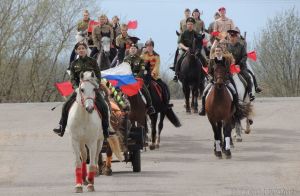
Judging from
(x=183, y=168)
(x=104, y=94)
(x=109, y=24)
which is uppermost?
(x=109, y=24)

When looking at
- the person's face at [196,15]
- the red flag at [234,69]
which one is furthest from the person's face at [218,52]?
the person's face at [196,15]

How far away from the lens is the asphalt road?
20.1m

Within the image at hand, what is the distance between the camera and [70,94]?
21078 millimetres

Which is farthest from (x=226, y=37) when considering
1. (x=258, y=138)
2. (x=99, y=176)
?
(x=99, y=176)

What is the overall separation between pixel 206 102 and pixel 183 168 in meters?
3.28

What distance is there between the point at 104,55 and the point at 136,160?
30.9 ft

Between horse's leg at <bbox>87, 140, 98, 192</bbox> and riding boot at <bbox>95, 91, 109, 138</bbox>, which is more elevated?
riding boot at <bbox>95, 91, 109, 138</bbox>

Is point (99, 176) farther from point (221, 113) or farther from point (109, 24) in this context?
point (109, 24)

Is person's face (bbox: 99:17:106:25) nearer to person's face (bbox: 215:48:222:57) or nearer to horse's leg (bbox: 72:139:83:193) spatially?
person's face (bbox: 215:48:222:57)

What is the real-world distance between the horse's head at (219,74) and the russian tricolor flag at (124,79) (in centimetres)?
181

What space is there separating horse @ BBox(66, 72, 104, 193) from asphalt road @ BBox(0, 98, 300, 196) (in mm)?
359

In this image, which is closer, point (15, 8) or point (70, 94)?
point (70, 94)

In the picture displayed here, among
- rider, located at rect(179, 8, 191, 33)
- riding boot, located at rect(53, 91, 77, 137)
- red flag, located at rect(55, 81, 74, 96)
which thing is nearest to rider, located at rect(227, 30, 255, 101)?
rider, located at rect(179, 8, 191, 33)

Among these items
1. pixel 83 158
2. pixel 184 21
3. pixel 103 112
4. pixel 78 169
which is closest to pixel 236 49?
pixel 184 21
